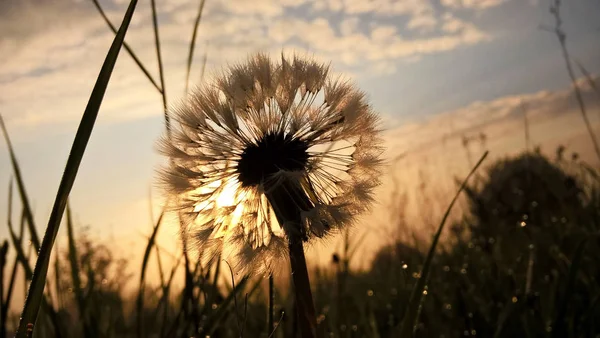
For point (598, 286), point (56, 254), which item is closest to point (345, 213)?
point (56, 254)

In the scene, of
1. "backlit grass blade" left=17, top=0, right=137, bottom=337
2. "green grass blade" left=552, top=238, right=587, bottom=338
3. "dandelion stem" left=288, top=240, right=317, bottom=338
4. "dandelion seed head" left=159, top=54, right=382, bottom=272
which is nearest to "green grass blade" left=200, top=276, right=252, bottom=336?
"dandelion seed head" left=159, top=54, right=382, bottom=272

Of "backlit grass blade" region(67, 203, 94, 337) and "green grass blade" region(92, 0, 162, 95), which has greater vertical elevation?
"green grass blade" region(92, 0, 162, 95)

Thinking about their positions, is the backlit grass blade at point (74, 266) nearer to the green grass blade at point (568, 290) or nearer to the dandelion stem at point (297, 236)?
the dandelion stem at point (297, 236)

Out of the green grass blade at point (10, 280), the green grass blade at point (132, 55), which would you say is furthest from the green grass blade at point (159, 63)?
the green grass blade at point (10, 280)

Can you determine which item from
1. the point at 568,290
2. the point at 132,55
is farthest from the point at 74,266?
Result: the point at 568,290

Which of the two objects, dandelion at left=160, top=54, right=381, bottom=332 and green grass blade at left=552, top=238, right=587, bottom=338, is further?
green grass blade at left=552, top=238, right=587, bottom=338

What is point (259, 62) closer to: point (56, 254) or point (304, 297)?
point (304, 297)

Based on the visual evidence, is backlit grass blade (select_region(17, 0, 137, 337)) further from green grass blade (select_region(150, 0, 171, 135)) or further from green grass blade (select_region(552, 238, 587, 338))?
green grass blade (select_region(552, 238, 587, 338))

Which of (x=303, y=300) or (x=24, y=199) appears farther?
(x=24, y=199)

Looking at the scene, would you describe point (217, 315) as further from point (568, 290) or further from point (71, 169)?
point (568, 290)
